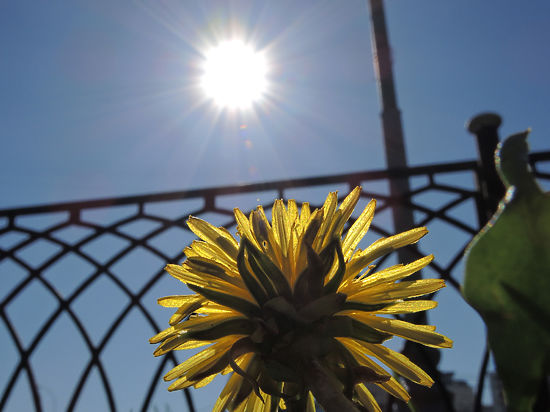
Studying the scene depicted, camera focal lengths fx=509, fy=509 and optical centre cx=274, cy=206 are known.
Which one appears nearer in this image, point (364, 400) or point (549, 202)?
point (549, 202)

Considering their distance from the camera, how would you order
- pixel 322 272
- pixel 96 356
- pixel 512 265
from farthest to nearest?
pixel 96 356 → pixel 322 272 → pixel 512 265

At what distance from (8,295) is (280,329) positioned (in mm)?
1013

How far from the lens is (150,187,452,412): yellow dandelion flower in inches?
13.6

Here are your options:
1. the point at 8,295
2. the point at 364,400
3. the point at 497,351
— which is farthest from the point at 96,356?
the point at 497,351

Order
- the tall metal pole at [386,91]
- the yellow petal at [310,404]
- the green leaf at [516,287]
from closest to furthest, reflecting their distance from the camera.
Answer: the green leaf at [516,287] → the yellow petal at [310,404] → the tall metal pole at [386,91]

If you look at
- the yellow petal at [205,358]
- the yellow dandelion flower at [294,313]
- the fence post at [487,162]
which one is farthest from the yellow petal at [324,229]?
the fence post at [487,162]

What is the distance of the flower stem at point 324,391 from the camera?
0.28 m

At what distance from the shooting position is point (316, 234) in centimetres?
41

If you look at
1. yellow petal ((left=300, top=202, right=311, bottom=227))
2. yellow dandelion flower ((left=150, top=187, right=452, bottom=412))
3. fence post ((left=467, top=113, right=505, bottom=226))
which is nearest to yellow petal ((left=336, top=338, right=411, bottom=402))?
yellow dandelion flower ((left=150, top=187, right=452, bottom=412))

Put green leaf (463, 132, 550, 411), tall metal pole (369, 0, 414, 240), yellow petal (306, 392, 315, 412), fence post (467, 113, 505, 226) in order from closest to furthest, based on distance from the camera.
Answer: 1. green leaf (463, 132, 550, 411)
2. yellow petal (306, 392, 315, 412)
3. fence post (467, 113, 505, 226)
4. tall metal pole (369, 0, 414, 240)

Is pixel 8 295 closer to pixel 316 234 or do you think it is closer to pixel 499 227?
pixel 316 234

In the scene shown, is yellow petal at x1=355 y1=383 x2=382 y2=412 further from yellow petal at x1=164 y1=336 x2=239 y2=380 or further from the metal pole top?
the metal pole top

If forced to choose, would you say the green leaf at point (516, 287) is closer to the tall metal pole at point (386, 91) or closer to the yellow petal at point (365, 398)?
the yellow petal at point (365, 398)

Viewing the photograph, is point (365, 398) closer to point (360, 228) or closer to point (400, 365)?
point (400, 365)
